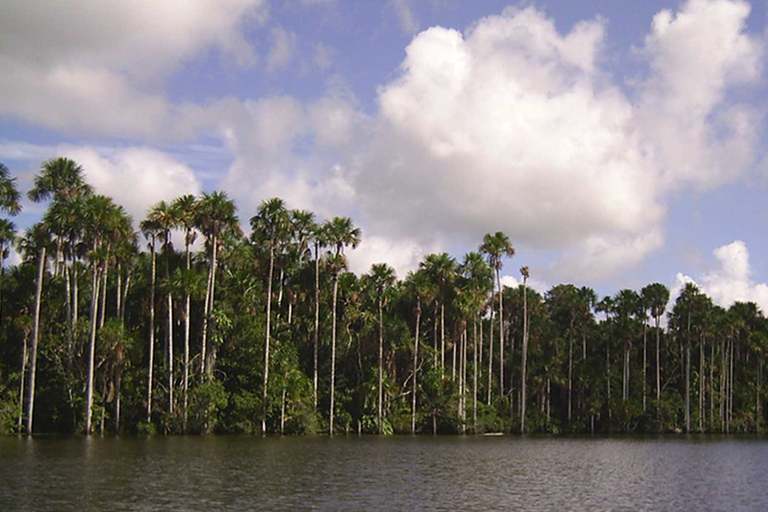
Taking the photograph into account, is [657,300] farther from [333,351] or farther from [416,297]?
[333,351]

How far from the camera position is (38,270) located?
54.1m

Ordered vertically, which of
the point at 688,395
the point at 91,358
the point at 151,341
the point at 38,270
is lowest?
the point at 688,395

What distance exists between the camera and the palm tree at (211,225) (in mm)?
61688

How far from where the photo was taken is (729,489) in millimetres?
31547

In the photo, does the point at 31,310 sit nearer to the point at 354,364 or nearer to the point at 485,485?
the point at 354,364

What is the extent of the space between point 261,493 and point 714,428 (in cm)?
Result: 8381

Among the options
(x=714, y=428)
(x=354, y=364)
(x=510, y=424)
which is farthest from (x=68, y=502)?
(x=714, y=428)

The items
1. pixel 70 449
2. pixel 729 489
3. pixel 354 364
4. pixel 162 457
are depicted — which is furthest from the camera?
pixel 354 364

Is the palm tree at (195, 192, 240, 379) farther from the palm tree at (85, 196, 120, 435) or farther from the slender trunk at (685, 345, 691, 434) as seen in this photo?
the slender trunk at (685, 345, 691, 434)

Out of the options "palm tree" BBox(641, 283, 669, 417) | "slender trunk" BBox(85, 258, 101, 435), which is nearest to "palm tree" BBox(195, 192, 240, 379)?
"slender trunk" BBox(85, 258, 101, 435)

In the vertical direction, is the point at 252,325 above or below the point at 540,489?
above

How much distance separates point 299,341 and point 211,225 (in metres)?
16.3

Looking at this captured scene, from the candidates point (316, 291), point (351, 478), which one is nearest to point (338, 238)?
point (316, 291)

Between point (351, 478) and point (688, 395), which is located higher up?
point (688, 395)
